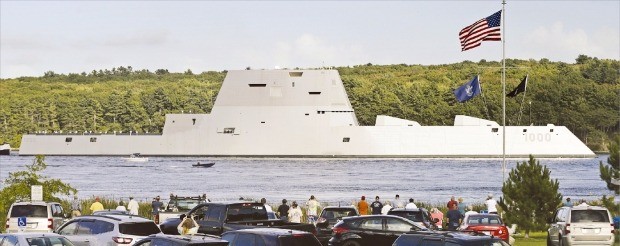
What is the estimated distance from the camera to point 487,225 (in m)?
24.5

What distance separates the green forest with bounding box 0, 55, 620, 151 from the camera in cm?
15525

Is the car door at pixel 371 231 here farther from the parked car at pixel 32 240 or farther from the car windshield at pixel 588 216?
the parked car at pixel 32 240

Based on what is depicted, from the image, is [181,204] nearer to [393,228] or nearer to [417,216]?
[417,216]

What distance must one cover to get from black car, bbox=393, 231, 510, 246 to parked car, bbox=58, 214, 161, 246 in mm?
5878

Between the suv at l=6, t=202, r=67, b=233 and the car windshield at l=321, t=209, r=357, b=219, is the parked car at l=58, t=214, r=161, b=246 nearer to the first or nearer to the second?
the suv at l=6, t=202, r=67, b=233

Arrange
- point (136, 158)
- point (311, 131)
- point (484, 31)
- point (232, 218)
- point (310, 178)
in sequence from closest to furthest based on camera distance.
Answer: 1. point (232, 218)
2. point (484, 31)
3. point (310, 178)
4. point (311, 131)
5. point (136, 158)

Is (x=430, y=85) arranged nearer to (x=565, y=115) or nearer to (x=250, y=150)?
(x=565, y=115)

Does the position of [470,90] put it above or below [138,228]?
above

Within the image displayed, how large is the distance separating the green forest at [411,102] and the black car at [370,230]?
406 feet

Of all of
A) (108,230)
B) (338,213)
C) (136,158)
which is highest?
(136,158)

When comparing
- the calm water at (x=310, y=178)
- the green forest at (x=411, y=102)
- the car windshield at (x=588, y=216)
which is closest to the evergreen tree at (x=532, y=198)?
the car windshield at (x=588, y=216)

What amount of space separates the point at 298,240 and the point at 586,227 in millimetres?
8979

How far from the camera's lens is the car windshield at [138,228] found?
19705 mm

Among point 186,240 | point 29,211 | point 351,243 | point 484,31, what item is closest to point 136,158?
point 484,31
